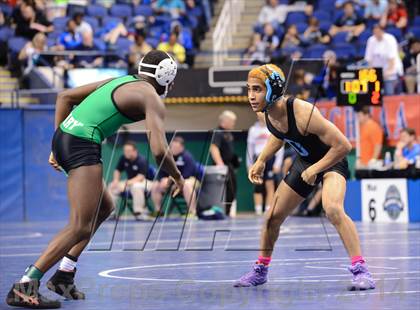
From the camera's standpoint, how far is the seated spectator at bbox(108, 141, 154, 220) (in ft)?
66.3

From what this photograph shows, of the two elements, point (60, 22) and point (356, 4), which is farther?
point (60, 22)

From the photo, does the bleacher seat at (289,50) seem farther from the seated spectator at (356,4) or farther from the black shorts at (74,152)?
the black shorts at (74,152)

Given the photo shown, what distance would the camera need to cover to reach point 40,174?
21.0m

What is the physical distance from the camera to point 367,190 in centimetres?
1891

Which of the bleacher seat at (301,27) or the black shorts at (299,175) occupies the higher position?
the bleacher seat at (301,27)

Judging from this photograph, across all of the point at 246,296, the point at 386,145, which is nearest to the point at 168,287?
the point at 246,296

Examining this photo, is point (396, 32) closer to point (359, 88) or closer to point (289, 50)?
point (289, 50)

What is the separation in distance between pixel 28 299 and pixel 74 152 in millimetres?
1111

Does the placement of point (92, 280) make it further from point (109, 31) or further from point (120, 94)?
point (109, 31)

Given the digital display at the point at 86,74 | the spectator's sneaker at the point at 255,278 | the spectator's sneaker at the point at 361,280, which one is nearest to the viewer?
the spectator's sneaker at the point at 361,280

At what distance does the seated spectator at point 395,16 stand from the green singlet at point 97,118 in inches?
610

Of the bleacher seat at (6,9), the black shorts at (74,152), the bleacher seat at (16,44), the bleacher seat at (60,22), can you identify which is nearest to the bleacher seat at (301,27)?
the bleacher seat at (60,22)

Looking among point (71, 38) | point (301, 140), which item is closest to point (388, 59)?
point (71, 38)

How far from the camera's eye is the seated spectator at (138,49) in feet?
73.1
